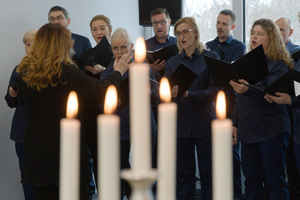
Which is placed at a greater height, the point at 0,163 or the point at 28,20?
the point at 28,20

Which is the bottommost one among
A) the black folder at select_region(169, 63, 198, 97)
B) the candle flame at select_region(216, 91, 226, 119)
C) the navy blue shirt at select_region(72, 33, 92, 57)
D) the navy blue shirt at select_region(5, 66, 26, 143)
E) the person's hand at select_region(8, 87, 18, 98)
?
the navy blue shirt at select_region(5, 66, 26, 143)

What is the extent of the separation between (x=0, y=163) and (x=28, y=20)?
1.31m

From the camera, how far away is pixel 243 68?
3.11m

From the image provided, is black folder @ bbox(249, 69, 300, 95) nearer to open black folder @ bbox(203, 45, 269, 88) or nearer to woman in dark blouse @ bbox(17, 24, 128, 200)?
open black folder @ bbox(203, 45, 269, 88)

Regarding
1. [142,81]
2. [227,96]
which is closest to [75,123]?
[142,81]

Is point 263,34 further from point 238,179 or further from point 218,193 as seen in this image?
point 218,193

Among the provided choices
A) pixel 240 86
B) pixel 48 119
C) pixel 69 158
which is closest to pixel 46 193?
pixel 48 119

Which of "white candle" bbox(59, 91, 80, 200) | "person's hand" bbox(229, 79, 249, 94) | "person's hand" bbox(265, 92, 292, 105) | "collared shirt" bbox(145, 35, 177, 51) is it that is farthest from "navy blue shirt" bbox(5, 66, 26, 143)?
"white candle" bbox(59, 91, 80, 200)

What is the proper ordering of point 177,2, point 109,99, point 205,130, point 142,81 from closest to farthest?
point 142,81, point 109,99, point 205,130, point 177,2

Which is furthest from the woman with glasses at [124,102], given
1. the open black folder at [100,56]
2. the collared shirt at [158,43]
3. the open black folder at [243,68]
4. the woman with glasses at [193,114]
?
the collared shirt at [158,43]

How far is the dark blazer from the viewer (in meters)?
2.45

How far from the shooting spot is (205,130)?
350 cm

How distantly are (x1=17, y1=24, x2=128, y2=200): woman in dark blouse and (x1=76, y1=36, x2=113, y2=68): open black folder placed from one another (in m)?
1.04

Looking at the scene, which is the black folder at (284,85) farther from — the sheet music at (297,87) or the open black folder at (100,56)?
the open black folder at (100,56)
